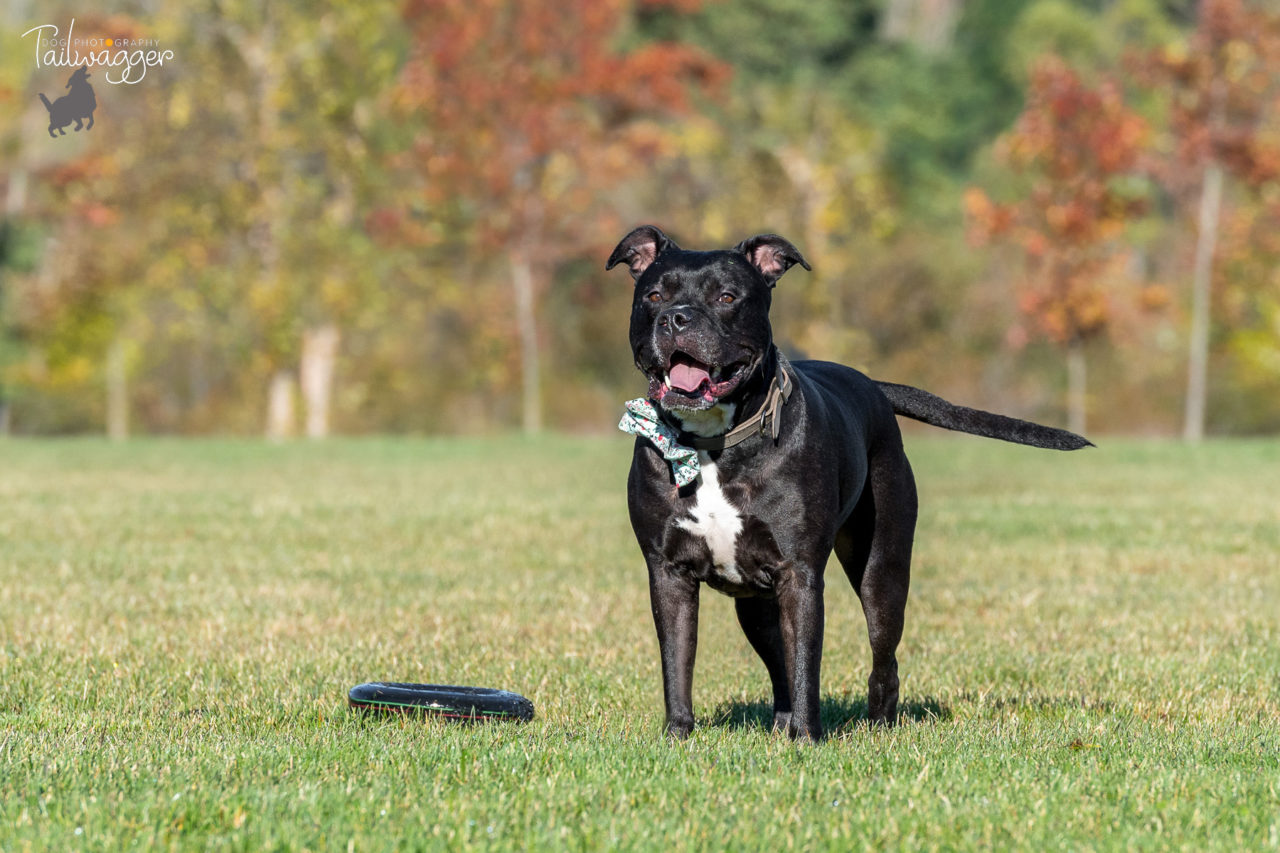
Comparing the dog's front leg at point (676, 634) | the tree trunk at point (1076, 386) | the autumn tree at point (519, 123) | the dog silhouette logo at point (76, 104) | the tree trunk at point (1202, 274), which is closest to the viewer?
the dog's front leg at point (676, 634)

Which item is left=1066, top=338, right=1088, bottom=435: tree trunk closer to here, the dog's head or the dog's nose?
the dog's head

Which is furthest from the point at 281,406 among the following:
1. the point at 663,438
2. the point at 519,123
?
the point at 663,438

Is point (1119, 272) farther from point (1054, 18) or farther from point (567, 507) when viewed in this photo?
point (567, 507)

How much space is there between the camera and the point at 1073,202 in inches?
1412

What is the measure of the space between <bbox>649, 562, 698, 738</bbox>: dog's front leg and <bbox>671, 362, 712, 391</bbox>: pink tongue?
67cm

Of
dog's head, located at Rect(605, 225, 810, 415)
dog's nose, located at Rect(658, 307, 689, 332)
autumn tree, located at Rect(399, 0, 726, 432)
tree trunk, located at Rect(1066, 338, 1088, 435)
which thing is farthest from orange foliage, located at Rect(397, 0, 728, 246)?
dog's nose, located at Rect(658, 307, 689, 332)

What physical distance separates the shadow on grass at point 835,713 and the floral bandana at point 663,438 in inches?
48.8

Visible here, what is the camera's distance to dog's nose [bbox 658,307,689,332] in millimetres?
5297

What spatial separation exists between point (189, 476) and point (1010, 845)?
18.7m

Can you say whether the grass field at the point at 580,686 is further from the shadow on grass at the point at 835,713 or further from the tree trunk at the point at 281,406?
the tree trunk at the point at 281,406

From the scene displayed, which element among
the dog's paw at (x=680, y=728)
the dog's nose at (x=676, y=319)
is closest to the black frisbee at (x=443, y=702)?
the dog's paw at (x=680, y=728)

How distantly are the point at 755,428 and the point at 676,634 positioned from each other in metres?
0.82

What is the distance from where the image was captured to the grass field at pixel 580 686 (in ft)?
13.8

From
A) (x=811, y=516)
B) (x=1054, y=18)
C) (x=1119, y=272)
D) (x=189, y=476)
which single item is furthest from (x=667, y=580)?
(x=1054, y=18)
